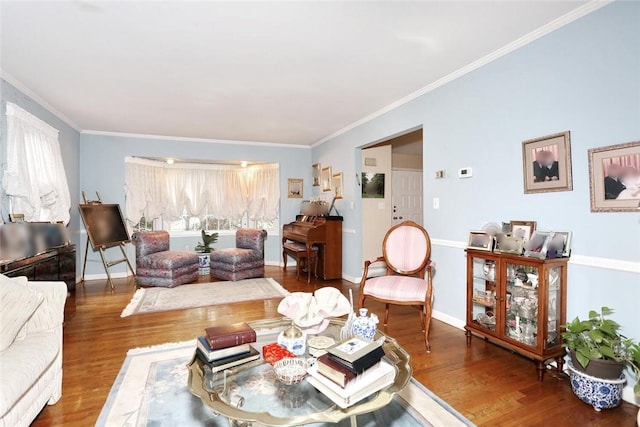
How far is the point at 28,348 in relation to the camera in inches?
64.3

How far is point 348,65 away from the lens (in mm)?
2875

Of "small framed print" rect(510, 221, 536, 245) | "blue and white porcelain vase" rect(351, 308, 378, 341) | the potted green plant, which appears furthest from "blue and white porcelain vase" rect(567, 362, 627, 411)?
the potted green plant

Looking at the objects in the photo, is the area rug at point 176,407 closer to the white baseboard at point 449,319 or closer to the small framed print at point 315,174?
the white baseboard at point 449,319

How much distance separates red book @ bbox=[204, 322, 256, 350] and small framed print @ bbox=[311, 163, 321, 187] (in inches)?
185

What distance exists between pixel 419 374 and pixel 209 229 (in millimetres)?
5630

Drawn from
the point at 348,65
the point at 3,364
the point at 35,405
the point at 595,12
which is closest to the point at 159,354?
the point at 35,405

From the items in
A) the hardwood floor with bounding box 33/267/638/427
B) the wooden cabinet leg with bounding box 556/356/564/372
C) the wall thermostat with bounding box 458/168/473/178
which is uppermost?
the wall thermostat with bounding box 458/168/473/178

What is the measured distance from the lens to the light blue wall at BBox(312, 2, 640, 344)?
1.92 m

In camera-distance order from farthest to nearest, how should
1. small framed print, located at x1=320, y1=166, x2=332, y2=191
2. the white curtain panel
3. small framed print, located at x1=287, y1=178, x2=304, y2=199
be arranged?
small framed print, located at x1=287, y1=178, x2=304, y2=199, small framed print, located at x1=320, y1=166, x2=332, y2=191, the white curtain panel

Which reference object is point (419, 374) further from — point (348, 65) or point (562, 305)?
point (348, 65)

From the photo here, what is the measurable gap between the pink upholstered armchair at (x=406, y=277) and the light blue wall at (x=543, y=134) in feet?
1.20

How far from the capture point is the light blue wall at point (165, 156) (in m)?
5.25

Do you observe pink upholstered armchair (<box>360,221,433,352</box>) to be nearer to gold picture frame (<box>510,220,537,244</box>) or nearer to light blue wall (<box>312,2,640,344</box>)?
→ light blue wall (<box>312,2,640,344</box>)

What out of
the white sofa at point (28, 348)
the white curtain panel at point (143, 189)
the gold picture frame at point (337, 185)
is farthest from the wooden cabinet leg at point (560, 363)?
the white curtain panel at point (143, 189)
